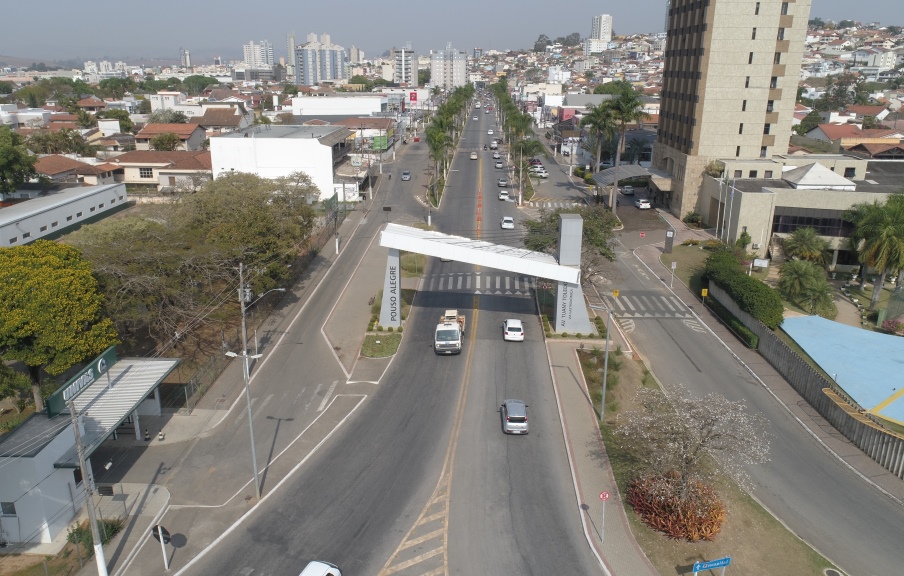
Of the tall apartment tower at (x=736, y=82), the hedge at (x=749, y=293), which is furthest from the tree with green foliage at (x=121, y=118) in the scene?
the hedge at (x=749, y=293)

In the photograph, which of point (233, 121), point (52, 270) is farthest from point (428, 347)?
point (233, 121)

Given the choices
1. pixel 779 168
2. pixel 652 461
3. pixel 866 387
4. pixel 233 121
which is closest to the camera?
pixel 652 461

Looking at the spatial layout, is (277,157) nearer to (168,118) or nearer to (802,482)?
(802,482)

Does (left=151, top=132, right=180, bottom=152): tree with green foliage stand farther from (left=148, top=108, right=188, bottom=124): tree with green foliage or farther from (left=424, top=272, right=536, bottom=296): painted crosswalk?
(left=424, top=272, right=536, bottom=296): painted crosswalk

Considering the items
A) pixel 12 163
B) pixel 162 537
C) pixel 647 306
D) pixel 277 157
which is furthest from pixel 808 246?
pixel 12 163

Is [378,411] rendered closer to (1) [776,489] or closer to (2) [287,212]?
(1) [776,489]

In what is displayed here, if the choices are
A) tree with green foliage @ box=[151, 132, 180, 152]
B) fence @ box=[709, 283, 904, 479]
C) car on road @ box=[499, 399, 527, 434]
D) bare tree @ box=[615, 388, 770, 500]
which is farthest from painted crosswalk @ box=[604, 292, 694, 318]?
tree with green foliage @ box=[151, 132, 180, 152]
